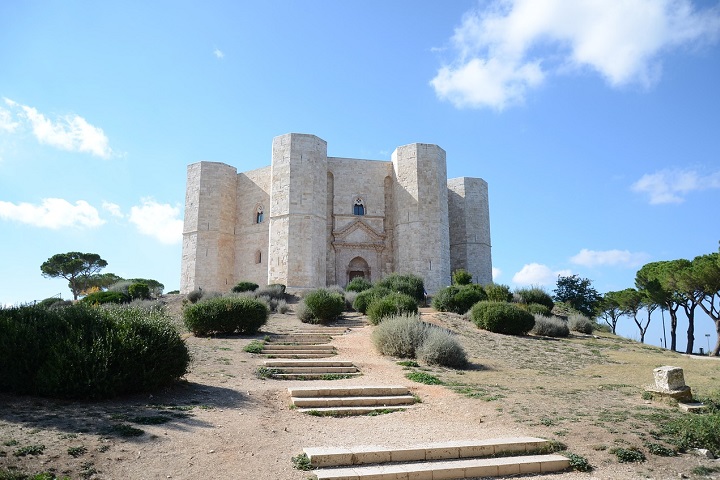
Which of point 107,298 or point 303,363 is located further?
point 107,298

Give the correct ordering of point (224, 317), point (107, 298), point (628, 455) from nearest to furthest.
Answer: point (628, 455)
point (224, 317)
point (107, 298)

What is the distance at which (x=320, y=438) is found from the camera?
5.90 m

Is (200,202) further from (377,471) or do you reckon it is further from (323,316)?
(377,471)

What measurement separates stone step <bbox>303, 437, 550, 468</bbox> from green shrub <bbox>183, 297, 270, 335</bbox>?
29.0 feet

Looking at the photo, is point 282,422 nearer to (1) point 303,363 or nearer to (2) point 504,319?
(1) point 303,363

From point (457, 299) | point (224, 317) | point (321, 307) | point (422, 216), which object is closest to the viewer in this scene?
point (224, 317)

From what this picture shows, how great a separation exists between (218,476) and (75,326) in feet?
13.8

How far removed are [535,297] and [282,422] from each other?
19.3 meters

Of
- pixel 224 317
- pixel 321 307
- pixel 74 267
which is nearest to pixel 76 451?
pixel 224 317

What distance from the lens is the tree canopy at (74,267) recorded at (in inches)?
1522

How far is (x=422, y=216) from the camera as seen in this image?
100.0 ft

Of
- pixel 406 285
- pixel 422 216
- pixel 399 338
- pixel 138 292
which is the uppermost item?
pixel 422 216

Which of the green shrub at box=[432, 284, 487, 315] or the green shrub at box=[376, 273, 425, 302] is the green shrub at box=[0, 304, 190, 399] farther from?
the green shrub at box=[376, 273, 425, 302]

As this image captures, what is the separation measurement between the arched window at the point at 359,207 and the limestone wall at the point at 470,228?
710 centimetres
